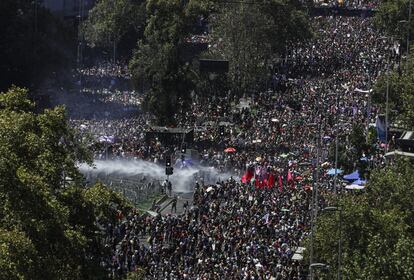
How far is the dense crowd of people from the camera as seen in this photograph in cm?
5162

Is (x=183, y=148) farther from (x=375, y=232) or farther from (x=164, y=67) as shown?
(x=375, y=232)

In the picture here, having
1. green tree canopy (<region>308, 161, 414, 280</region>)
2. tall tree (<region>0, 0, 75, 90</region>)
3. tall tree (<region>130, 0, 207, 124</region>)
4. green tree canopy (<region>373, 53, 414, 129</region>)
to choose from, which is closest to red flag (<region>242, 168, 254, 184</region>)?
green tree canopy (<region>373, 53, 414, 129</region>)

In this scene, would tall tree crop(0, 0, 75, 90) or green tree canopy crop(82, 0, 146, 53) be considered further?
green tree canopy crop(82, 0, 146, 53)

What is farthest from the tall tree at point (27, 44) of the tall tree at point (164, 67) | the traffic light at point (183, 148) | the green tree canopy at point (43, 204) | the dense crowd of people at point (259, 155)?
the green tree canopy at point (43, 204)

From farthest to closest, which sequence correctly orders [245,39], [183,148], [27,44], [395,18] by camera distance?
[395,18] → [27,44] → [245,39] → [183,148]

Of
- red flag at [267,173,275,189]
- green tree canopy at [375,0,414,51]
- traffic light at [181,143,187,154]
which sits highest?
green tree canopy at [375,0,414,51]

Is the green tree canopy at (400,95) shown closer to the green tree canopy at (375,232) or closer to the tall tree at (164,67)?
the tall tree at (164,67)

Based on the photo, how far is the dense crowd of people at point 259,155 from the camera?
51.6 metres

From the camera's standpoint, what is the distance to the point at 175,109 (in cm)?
8838

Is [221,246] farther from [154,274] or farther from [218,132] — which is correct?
[218,132]

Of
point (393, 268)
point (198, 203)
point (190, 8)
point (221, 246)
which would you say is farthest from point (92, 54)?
point (393, 268)

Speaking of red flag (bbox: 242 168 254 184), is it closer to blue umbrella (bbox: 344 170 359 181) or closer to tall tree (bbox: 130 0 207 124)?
blue umbrella (bbox: 344 170 359 181)

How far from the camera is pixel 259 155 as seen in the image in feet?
260

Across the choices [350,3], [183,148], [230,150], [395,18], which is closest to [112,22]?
[395,18]
